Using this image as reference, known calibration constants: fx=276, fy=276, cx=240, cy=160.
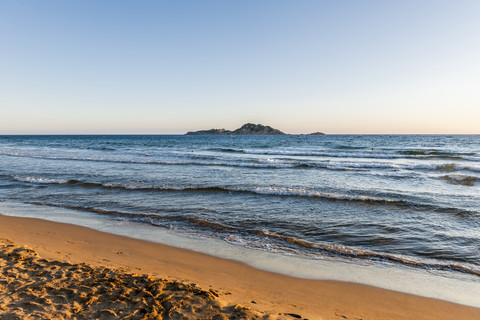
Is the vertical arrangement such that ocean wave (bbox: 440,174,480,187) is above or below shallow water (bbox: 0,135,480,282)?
above

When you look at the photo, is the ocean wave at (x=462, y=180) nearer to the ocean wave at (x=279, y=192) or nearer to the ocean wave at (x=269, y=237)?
the ocean wave at (x=279, y=192)

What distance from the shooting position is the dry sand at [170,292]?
3721mm

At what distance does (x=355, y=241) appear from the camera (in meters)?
7.43

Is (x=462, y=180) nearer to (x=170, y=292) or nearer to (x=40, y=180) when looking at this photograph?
(x=170, y=292)

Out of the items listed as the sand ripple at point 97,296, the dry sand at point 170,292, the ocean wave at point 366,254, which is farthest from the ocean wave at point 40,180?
the ocean wave at point 366,254

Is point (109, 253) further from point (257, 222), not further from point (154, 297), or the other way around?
point (257, 222)

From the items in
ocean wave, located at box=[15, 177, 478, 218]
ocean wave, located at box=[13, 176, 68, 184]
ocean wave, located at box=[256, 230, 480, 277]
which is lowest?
ocean wave, located at box=[256, 230, 480, 277]

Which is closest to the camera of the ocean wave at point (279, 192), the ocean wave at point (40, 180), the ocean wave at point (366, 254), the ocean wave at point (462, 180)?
the ocean wave at point (366, 254)

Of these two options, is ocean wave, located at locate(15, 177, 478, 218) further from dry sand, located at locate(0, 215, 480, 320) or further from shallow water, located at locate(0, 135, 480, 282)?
dry sand, located at locate(0, 215, 480, 320)

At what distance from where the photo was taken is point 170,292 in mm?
4188

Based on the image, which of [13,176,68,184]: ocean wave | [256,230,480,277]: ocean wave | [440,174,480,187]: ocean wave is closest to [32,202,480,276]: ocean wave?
[256,230,480,277]: ocean wave

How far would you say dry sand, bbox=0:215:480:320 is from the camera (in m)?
3.72

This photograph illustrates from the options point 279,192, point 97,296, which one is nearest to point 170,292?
point 97,296

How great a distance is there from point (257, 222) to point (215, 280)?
3.96 meters
